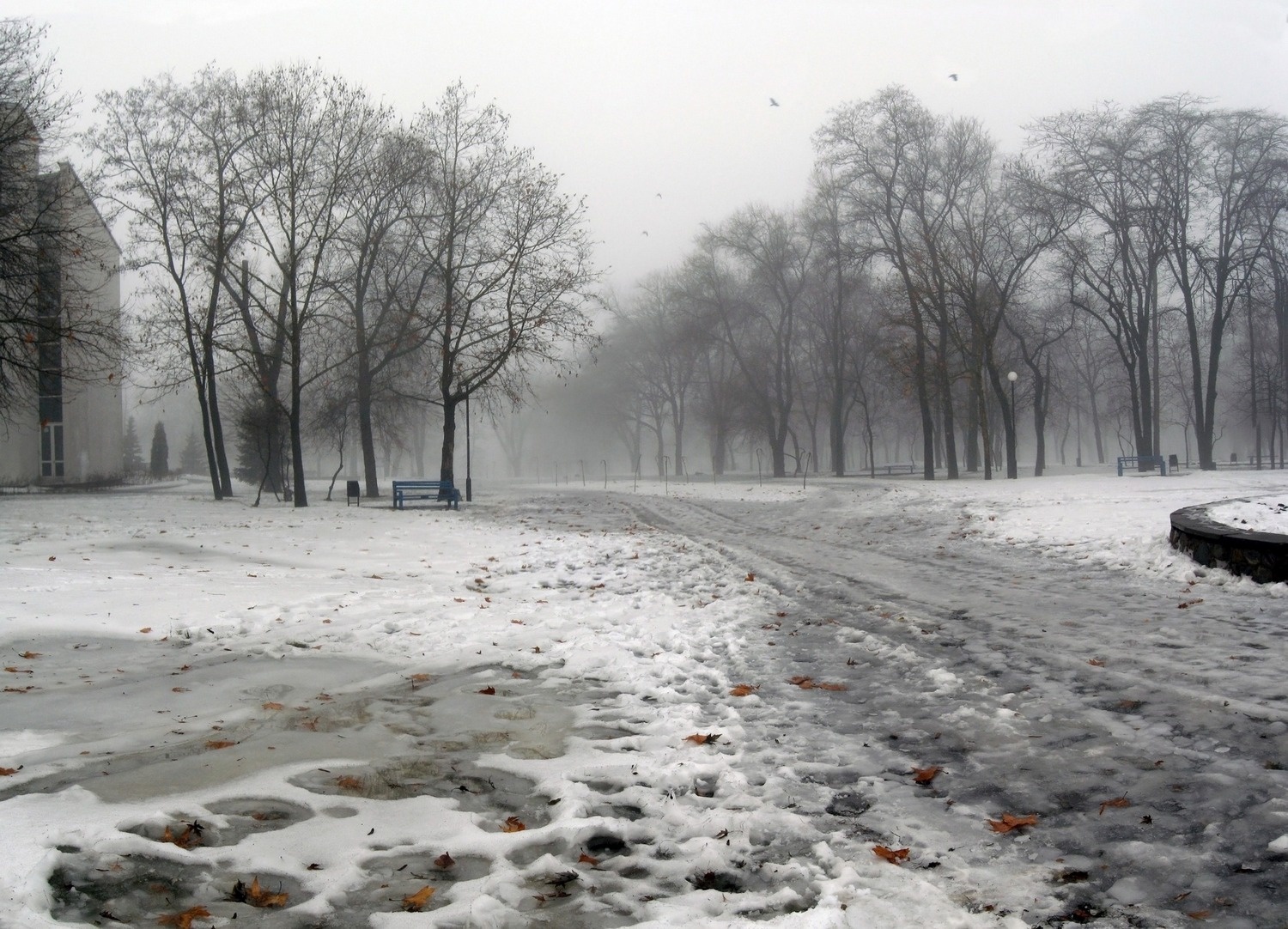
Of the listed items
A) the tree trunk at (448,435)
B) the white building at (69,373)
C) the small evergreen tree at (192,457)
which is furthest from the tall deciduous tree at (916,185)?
the small evergreen tree at (192,457)

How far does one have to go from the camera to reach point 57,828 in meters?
3.32

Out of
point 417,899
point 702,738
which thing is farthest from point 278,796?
point 702,738

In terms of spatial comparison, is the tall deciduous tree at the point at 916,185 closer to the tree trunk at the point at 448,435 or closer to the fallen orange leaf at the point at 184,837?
the tree trunk at the point at 448,435

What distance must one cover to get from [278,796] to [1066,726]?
13.3 ft

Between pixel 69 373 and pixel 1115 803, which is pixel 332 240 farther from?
pixel 1115 803

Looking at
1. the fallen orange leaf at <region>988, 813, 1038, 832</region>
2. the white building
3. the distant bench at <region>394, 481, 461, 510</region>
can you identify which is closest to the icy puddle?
the fallen orange leaf at <region>988, 813, 1038, 832</region>

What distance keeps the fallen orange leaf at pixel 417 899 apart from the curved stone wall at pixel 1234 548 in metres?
9.06

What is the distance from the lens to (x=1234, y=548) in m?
9.40

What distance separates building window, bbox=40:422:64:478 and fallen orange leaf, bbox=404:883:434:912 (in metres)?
46.6

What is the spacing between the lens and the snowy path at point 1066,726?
10.3 ft

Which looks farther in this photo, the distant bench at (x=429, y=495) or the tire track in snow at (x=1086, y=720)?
the distant bench at (x=429, y=495)

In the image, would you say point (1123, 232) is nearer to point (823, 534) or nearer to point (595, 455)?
point (823, 534)

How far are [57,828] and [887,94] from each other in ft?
117

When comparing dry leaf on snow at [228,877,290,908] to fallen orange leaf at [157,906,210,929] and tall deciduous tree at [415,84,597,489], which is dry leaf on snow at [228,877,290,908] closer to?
fallen orange leaf at [157,906,210,929]
